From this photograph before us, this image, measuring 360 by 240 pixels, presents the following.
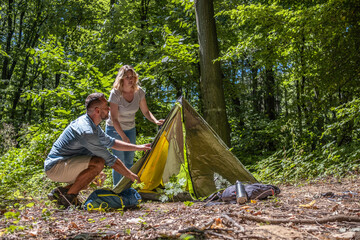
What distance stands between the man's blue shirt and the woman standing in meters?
0.46

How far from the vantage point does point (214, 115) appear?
5.14 meters

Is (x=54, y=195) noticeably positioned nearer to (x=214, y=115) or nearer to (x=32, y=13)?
(x=214, y=115)

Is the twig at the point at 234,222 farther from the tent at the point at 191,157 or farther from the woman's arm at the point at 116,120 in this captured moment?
the woman's arm at the point at 116,120

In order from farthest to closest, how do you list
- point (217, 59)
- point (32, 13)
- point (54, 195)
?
1. point (32, 13)
2. point (217, 59)
3. point (54, 195)

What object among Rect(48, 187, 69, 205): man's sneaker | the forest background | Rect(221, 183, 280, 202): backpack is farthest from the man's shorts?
Rect(221, 183, 280, 202): backpack

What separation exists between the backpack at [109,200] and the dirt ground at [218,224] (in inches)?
4.1

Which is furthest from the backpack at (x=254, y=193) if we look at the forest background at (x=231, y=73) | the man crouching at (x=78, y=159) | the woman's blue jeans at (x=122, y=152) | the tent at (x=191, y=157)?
the forest background at (x=231, y=73)

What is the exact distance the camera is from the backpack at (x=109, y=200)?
116 inches

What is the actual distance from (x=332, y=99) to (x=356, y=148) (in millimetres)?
1250

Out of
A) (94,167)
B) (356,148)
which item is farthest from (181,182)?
(356,148)

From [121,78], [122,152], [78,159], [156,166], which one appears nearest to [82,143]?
[78,159]

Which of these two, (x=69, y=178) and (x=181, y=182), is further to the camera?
(x=181, y=182)

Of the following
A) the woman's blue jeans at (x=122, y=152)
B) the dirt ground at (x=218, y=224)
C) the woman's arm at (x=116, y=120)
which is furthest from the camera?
the woman's blue jeans at (x=122, y=152)

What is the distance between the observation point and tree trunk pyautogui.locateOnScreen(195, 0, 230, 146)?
16.9 feet
